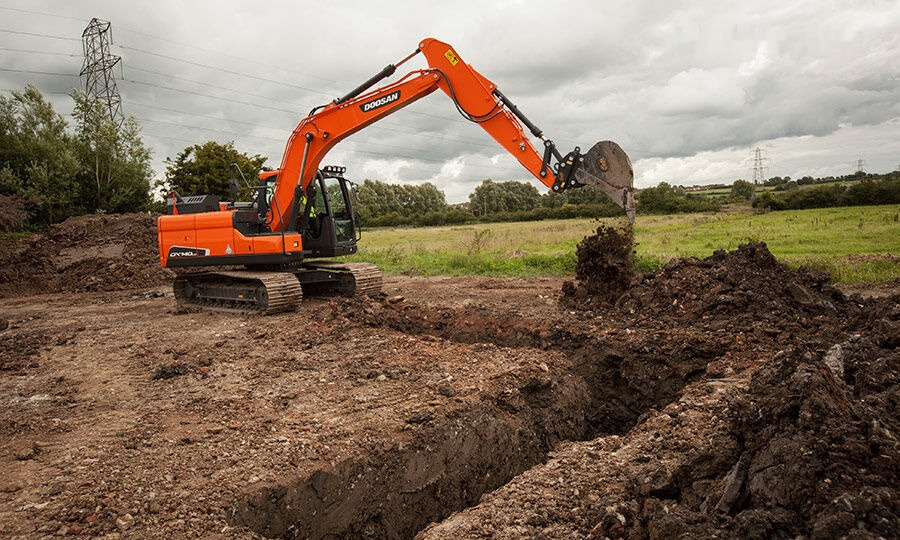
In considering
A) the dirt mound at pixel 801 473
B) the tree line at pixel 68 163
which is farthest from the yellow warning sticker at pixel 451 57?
the tree line at pixel 68 163

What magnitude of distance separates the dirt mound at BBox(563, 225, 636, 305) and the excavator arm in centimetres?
237

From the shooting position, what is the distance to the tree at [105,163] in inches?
949

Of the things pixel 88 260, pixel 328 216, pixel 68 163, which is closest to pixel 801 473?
pixel 328 216

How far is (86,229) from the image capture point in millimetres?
18328

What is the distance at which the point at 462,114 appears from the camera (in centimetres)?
884

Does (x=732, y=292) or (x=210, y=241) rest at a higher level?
(x=210, y=241)

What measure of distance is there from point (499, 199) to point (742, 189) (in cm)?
2522

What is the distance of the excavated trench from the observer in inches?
169

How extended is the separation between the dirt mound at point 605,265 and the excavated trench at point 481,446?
7.54 ft

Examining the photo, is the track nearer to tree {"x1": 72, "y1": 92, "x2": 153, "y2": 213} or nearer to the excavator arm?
the excavator arm

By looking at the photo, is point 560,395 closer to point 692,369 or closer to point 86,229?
point 692,369

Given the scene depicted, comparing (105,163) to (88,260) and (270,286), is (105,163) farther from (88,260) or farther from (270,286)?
(270,286)

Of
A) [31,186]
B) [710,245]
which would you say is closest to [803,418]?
[710,245]

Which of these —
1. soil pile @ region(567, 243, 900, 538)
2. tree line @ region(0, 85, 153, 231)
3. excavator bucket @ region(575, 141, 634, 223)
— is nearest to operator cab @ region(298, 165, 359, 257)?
excavator bucket @ region(575, 141, 634, 223)
